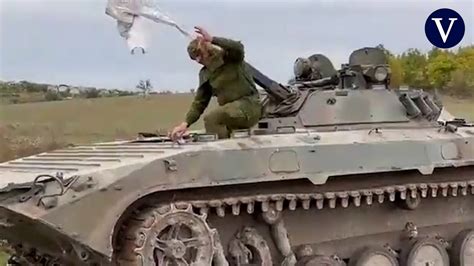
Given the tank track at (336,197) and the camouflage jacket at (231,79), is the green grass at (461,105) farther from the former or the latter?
the camouflage jacket at (231,79)

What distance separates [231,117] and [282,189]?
1.12 metres

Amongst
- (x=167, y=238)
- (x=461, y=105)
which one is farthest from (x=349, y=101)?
(x=461, y=105)

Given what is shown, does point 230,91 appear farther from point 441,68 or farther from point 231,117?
point 441,68

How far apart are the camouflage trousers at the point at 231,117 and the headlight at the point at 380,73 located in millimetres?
2116

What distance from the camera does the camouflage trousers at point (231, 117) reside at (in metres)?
10.8

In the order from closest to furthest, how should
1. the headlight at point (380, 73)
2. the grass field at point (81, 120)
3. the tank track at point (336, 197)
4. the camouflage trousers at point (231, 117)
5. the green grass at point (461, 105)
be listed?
the tank track at point (336, 197), the camouflage trousers at point (231, 117), the headlight at point (380, 73), the grass field at point (81, 120), the green grass at point (461, 105)

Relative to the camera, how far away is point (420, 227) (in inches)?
471

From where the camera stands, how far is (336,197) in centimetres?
1049

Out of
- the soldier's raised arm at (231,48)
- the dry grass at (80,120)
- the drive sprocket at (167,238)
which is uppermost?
the soldier's raised arm at (231,48)

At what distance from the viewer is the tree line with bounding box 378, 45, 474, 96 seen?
1083 inches

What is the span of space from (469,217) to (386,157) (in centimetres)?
248

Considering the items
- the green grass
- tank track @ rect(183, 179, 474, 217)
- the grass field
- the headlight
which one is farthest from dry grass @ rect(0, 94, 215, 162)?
the green grass

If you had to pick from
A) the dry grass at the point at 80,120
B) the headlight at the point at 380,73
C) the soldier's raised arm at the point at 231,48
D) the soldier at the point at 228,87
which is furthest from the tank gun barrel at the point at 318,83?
the dry grass at the point at 80,120

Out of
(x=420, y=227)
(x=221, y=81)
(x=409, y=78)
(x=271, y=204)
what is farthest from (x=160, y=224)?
(x=409, y=78)
